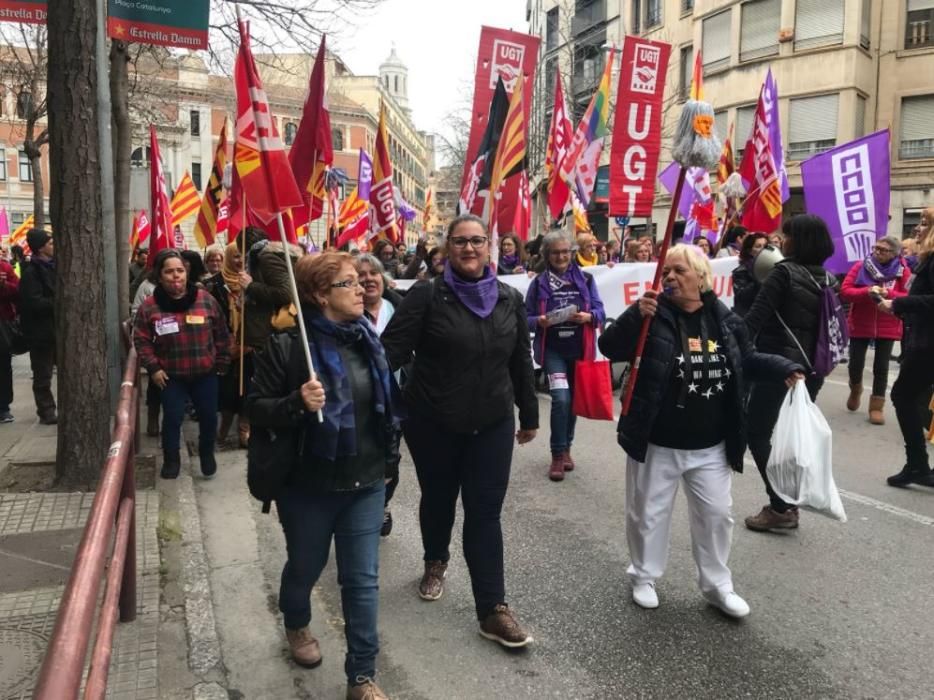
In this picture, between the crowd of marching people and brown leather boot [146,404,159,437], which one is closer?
the crowd of marching people

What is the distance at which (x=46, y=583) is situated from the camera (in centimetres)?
390

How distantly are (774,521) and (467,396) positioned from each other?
2.51m

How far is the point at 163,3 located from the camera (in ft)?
21.5

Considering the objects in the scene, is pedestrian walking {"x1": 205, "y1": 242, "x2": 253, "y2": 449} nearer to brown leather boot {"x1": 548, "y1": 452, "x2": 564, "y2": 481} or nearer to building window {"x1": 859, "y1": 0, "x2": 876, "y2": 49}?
brown leather boot {"x1": 548, "y1": 452, "x2": 564, "y2": 481}

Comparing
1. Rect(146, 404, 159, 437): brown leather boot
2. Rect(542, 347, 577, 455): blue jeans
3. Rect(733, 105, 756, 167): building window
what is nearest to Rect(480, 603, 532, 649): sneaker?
Rect(542, 347, 577, 455): blue jeans

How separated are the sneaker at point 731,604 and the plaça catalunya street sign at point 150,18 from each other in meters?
6.01

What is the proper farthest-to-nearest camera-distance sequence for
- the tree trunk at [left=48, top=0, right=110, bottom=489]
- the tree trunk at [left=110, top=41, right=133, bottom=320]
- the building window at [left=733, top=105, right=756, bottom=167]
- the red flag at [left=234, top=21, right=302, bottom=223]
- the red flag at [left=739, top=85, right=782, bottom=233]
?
the building window at [left=733, top=105, right=756, bottom=167] → the red flag at [left=739, top=85, right=782, bottom=233] → the tree trunk at [left=110, top=41, right=133, bottom=320] → the tree trunk at [left=48, top=0, right=110, bottom=489] → the red flag at [left=234, top=21, right=302, bottom=223]

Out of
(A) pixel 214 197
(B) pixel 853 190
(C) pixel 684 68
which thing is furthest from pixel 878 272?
(C) pixel 684 68

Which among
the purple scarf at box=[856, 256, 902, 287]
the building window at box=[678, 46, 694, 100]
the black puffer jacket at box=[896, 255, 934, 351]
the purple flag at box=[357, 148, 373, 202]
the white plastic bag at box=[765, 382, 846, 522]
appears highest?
the building window at box=[678, 46, 694, 100]

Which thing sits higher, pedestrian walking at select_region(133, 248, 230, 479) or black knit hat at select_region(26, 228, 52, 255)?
black knit hat at select_region(26, 228, 52, 255)

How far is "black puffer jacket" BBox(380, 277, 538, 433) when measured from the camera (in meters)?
3.47

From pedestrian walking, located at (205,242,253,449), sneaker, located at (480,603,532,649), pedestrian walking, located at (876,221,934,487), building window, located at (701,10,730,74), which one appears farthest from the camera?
building window, located at (701,10,730,74)

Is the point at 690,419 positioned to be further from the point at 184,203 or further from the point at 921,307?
the point at 184,203

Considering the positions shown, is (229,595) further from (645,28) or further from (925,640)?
(645,28)
